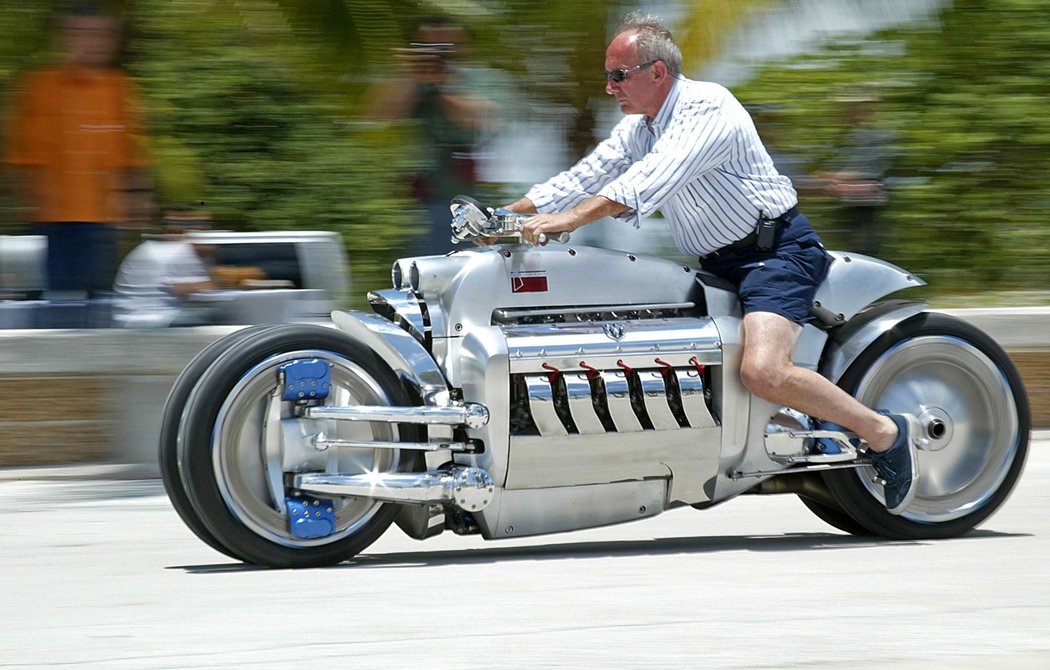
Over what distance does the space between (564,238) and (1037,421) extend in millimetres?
3813

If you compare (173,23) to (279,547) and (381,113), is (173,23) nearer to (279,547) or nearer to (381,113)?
(381,113)

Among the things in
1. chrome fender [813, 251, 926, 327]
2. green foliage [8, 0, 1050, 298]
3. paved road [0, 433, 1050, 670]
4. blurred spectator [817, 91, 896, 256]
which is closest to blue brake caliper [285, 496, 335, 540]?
paved road [0, 433, 1050, 670]

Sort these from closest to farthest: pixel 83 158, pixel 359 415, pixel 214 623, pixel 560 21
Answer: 1. pixel 214 623
2. pixel 359 415
3. pixel 83 158
4. pixel 560 21

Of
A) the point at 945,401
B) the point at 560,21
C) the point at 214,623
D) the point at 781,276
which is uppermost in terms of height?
the point at 560,21

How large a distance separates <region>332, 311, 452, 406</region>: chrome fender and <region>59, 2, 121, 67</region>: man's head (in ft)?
8.90

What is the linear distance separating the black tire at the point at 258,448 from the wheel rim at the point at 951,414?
163 centimetres

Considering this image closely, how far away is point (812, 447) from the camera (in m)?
5.34

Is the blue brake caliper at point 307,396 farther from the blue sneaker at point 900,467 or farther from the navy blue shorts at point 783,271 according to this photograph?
the blue sneaker at point 900,467

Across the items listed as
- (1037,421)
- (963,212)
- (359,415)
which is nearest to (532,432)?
(359,415)

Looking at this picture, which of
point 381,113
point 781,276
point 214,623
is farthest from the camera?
point 381,113

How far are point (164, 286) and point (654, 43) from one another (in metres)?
3.08

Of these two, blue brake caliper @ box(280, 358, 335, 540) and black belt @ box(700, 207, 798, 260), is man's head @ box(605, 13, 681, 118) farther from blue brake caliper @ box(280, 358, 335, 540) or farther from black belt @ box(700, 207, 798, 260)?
blue brake caliper @ box(280, 358, 335, 540)

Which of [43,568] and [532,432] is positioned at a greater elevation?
[532,432]

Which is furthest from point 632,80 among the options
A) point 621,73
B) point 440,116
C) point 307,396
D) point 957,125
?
point 957,125
